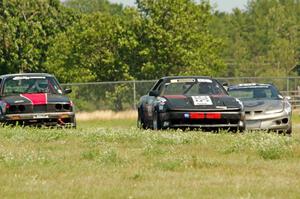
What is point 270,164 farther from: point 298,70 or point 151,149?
point 298,70

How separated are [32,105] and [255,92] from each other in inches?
235

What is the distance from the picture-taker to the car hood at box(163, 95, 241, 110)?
749 inches

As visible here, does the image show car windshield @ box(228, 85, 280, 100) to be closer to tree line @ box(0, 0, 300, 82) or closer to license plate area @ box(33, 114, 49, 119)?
license plate area @ box(33, 114, 49, 119)

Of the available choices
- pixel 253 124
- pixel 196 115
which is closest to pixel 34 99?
pixel 196 115

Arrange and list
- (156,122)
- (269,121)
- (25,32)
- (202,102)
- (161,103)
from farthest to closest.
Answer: (25,32)
(269,121)
(156,122)
(161,103)
(202,102)

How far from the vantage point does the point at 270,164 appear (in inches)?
460

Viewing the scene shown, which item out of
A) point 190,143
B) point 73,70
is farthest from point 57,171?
point 73,70

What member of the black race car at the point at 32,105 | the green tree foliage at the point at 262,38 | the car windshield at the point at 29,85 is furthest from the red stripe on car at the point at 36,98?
the green tree foliage at the point at 262,38

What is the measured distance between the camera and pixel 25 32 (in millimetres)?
54188

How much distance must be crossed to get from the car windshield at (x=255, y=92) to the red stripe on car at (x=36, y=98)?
17.2 feet

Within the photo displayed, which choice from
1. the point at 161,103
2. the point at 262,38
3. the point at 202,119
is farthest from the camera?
the point at 262,38

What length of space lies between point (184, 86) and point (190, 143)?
233 inches

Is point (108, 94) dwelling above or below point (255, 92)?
below

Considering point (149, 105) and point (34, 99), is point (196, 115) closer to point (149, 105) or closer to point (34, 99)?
point (149, 105)
